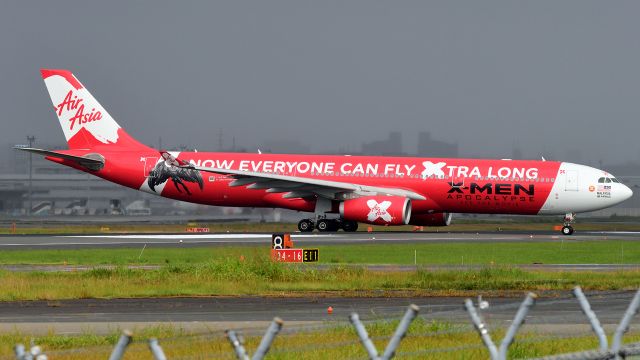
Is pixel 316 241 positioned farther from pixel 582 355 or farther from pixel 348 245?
pixel 582 355

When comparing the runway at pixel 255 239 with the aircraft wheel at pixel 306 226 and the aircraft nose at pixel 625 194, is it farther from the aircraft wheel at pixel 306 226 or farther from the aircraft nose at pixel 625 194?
the aircraft nose at pixel 625 194

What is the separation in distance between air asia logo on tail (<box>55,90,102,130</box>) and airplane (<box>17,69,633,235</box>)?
0.19 feet

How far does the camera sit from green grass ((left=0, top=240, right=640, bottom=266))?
40469 mm

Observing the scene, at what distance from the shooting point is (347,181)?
60.3 metres

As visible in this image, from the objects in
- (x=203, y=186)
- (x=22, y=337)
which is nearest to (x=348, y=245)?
(x=203, y=186)

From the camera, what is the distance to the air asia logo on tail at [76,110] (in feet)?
212

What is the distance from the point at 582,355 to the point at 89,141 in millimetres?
56805

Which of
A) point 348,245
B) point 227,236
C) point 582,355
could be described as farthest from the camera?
point 227,236

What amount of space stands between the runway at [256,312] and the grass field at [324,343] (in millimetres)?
994

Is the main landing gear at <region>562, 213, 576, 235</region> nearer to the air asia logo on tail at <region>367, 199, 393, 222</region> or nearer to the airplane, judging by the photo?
the airplane

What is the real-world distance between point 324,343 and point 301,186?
43639 mm

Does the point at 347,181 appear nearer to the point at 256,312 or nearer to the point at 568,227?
the point at 568,227

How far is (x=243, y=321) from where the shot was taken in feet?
71.1

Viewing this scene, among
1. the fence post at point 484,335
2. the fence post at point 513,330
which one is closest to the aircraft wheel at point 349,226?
the fence post at point 484,335
